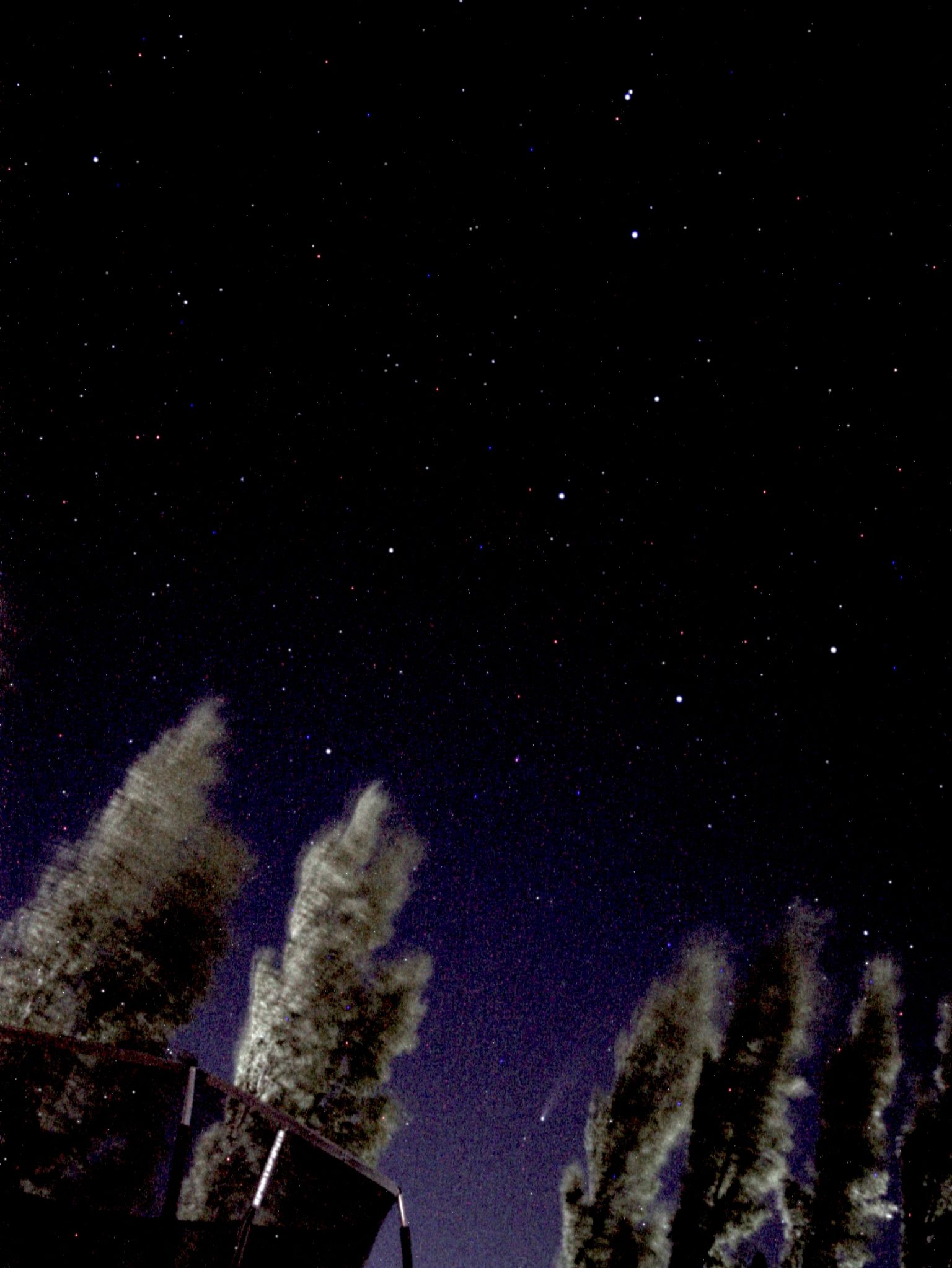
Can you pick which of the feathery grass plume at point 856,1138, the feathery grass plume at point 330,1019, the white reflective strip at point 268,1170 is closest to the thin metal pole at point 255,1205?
the white reflective strip at point 268,1170

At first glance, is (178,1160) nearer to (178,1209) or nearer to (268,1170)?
(268,1170)

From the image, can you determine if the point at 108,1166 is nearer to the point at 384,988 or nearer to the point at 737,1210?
the point at 384,988

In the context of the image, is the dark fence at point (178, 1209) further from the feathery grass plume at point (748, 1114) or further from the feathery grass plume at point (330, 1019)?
the feathery grass plume at point (748, 1114)

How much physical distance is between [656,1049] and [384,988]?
670 centimetres

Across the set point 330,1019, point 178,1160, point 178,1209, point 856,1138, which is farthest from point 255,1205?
point 856,1138

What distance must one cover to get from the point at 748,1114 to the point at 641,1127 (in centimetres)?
233

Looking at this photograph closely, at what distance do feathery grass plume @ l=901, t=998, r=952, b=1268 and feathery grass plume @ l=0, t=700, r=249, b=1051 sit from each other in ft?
51.2

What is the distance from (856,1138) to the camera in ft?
51.0

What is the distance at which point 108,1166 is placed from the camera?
12.1 m

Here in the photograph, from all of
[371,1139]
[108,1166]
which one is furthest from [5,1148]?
[371,1139]

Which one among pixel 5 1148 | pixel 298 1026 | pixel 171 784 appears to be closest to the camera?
pixel 5 1148

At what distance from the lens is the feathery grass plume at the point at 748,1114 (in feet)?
47.4

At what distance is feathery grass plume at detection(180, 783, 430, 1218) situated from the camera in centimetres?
1302

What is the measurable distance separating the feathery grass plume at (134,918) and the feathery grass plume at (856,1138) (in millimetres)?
14037
